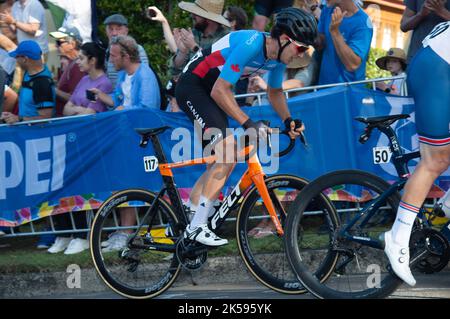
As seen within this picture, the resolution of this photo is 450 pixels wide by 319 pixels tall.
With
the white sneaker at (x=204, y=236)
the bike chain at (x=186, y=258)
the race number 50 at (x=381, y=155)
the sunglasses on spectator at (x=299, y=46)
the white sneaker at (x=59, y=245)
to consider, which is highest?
the sunglasses on spectator at (x=299, y=46)

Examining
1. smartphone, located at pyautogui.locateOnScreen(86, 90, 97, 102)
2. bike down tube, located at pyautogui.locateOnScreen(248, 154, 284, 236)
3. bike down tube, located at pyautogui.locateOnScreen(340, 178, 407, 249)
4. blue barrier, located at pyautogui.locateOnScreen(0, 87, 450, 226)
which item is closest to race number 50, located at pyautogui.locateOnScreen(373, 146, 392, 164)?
blue barrier, located at pyautogui.locateOnScreen(0, 87, 450, 226)

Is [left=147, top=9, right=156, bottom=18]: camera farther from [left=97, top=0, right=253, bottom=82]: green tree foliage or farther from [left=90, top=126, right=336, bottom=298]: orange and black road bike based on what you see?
[left=97, top=0, right=253, bottom=82]: green tree foliage

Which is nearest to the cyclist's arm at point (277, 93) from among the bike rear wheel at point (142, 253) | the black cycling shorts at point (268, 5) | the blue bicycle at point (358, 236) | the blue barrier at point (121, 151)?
the blue bicycle at point (358, 236)

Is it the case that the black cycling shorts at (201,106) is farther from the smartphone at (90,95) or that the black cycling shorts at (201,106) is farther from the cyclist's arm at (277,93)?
the smartphone at (90,95)

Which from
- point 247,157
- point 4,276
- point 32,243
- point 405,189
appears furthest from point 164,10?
point 405,189

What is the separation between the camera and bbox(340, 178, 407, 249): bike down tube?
20.0 ft

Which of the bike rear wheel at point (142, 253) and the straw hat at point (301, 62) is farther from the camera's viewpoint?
the straw hat at point (301, 62)

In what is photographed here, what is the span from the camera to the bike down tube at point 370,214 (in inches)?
240

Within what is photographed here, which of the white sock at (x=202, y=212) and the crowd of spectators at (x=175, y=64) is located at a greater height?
the crowd of spectators at (x=175, y=64)

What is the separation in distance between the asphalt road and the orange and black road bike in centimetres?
21

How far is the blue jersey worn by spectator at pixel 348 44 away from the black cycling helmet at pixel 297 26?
2396 mm

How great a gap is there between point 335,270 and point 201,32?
167 inches

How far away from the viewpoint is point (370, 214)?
6.18m

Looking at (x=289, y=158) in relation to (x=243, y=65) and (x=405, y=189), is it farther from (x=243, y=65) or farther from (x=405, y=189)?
(x=405, y=189)
